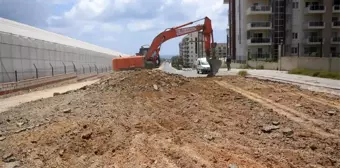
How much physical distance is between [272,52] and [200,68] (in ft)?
85.1

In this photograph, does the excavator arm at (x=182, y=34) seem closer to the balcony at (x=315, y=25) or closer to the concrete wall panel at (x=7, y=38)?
the concrete wall panel at (x=7, y=38)

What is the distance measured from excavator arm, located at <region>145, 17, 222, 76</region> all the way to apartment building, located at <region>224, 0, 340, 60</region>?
34.1m

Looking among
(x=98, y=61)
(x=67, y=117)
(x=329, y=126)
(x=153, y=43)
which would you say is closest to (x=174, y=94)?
(x=67, y=117)

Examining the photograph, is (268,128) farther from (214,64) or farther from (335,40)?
(335,40)

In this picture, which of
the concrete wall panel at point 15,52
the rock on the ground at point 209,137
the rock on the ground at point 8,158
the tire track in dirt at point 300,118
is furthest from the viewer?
the concrete wall panel at point 15,52

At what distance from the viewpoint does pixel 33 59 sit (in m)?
31.8

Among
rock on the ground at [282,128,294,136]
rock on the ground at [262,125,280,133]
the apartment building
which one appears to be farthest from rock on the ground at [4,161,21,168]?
the apartment building

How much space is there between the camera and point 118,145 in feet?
28.6

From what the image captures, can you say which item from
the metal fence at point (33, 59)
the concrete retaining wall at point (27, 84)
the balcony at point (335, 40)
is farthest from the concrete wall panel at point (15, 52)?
the balcony at point (335, 40)

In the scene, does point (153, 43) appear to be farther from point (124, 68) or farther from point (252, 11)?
point (252, 11)

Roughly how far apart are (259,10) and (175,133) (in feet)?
190

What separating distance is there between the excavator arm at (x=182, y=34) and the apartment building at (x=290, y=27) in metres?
34.1

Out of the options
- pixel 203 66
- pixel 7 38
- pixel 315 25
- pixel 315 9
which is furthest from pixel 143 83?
Answer: pixel 315 9

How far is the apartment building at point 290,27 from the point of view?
62.5m
